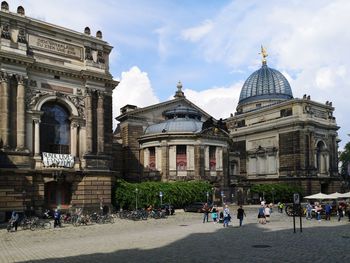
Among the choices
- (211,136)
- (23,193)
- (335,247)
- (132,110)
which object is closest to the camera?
(335,247)

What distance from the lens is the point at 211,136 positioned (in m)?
62.4

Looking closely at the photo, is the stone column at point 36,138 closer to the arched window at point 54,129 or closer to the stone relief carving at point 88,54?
the arched window at point 54,129

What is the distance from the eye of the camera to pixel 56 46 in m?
44.1

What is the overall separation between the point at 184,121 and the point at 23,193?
30180 mm

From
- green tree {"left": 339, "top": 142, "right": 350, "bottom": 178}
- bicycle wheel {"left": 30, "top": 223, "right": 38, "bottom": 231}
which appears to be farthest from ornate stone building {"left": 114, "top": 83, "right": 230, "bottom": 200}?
green tree {"left": 339, "top": 142, "right": 350, "bottom": 178}

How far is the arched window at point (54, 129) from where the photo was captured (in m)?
43.1

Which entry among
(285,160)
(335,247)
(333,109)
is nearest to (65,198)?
(335,247)

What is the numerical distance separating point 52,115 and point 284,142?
47581 mm

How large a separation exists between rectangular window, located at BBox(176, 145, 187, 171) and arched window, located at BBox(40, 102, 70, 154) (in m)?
20.3

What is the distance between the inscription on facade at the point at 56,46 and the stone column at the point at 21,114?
445 centimetres

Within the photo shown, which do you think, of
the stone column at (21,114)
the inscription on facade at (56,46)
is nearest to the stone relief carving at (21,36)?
the inscription on facade at (56,46)

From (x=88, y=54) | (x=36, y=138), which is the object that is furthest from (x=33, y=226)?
(x=88, y=54)

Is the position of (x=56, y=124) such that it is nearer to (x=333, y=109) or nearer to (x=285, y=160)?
(x=285, y=160)

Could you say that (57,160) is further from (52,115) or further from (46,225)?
(46,225)
